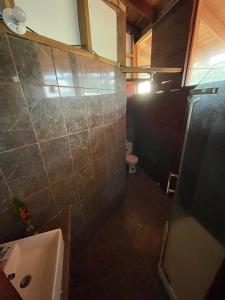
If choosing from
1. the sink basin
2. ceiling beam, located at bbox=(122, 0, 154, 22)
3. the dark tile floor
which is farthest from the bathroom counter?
ceiling beam, located at bbox=(122, 0, 154, 22)

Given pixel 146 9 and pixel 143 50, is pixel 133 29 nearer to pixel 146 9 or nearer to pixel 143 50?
pixel 143 50

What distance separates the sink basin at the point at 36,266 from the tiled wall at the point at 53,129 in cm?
18

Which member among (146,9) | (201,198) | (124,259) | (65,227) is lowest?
(124,259)

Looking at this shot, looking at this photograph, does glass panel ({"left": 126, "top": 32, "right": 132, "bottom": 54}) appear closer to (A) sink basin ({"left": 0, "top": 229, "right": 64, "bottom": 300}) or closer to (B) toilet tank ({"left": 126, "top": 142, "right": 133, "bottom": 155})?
(B) toilet tank ({"left": 126, "top": 142, "right": 133, "bottom": 155})

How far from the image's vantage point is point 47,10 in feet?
3.54

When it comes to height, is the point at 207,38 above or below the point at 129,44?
below

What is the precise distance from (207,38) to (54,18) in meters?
2.87

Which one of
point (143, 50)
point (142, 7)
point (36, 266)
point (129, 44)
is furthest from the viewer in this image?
point (143, 50)

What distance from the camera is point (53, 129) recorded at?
1142 mm

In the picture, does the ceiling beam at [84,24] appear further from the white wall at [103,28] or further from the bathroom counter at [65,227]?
the bathroom counter at [65,227]

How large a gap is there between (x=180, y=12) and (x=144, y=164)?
2904mm

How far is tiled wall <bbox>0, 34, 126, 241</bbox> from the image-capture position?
895 mm

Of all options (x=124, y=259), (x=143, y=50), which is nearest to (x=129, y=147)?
(x=124, y=259)

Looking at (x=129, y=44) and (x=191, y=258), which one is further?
(x=129, y=44)
